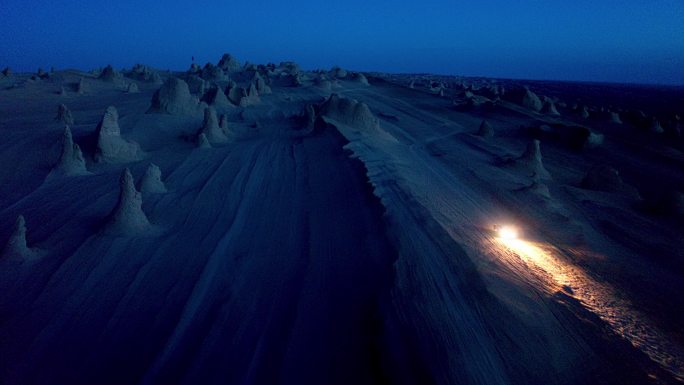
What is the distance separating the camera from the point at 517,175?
814cm

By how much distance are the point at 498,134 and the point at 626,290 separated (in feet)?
34.0

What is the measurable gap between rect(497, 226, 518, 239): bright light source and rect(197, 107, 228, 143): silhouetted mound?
21.3 feet

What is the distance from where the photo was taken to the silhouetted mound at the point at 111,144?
6.62 metres

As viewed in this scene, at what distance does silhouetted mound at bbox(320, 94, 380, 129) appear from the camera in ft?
29.5

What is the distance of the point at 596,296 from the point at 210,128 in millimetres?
7869

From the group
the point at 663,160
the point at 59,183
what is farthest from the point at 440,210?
the point at 663,160

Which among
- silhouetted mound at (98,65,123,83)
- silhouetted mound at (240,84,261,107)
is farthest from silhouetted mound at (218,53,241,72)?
silhouetted mound at (240,84,261,107)

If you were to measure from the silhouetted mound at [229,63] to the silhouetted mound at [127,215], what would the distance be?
1118 inches

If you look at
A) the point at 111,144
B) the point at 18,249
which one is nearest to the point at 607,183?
the point at 18,249

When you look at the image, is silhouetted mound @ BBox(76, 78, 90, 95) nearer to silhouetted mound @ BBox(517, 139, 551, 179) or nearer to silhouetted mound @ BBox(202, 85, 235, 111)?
silhouetted mound @ BBox(202, 85, 235, 111)

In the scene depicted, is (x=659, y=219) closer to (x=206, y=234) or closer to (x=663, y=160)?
(x=663, y=160)

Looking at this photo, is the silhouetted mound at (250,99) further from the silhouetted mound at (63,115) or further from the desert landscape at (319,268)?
the desert landscape at (319,268)

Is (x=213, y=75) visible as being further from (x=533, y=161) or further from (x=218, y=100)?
(x=533, y=161)

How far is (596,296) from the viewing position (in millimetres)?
3604
